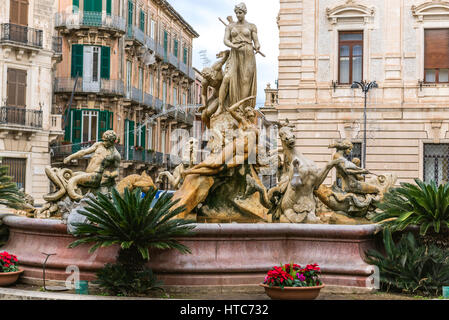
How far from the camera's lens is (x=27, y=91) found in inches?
1198

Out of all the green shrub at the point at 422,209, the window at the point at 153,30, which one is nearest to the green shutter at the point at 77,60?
the window at the point at 153,30

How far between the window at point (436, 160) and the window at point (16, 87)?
17.8 meters

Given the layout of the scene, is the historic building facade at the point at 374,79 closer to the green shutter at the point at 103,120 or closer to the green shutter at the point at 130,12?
the green shutter at the point at 103,120

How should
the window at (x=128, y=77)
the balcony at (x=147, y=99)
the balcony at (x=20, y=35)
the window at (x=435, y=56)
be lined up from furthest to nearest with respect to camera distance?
the balcony at (x=147, y=99)
the window at (x=128, y=77)
the balcony at (x=20, y=35)
the window at (x=435, y=56)

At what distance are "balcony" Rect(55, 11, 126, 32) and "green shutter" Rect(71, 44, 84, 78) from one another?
3.73ft

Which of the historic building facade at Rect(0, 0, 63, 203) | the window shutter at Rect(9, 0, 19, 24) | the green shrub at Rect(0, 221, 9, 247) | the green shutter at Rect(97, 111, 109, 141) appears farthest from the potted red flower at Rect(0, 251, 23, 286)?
the green shutter at Rect(97, 111, 109, 141)

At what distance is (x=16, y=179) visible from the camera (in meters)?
29.3

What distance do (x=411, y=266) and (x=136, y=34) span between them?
115 feet

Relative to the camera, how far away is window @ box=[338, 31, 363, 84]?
26484 millimetres

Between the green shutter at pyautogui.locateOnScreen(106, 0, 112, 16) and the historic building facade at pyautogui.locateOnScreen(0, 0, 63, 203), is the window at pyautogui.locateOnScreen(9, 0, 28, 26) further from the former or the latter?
the green shutter at pyautogui.locateOnScreen(106, 0, 112, 16)

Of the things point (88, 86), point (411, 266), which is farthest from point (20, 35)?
point (411, 266)

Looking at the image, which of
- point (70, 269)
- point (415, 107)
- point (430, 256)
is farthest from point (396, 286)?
point (415, 107)

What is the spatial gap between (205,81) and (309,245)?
3.68m

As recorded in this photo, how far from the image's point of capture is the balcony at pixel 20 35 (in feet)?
96.9
